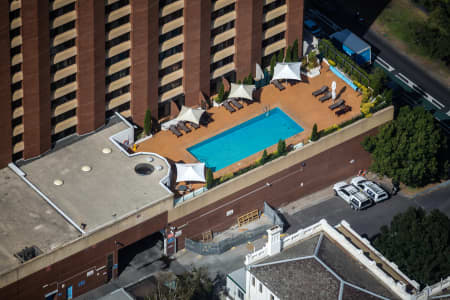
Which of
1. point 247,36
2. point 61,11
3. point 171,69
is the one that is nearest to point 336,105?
point 247,36

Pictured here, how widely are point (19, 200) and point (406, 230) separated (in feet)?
150

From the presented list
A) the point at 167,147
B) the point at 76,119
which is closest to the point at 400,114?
the point at 167,147

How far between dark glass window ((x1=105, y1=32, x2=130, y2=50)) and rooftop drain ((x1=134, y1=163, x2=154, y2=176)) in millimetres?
14866

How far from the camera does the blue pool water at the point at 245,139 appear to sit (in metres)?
154

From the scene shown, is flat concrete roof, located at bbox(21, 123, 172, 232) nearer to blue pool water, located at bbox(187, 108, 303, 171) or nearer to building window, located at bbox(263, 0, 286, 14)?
blue pool water, located at bbox(187, 108, 303, 171)

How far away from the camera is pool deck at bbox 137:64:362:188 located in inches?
6038

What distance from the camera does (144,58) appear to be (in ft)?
488

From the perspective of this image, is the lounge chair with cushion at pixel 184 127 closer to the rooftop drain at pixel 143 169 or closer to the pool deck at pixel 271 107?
the pool deck at pixel 271 107

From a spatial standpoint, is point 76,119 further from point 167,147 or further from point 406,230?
point 406,230

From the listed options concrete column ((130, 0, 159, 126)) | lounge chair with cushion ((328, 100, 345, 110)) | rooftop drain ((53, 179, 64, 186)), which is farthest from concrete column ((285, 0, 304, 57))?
rooftop drain ((53, 179, 64, 186))

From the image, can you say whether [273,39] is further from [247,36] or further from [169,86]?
[169,86]

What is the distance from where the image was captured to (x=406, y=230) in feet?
471

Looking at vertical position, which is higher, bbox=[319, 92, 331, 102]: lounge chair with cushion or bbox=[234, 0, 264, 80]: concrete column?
bbox=[234, 0, 264, 80]: concrete column

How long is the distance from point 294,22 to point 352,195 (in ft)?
80.1
